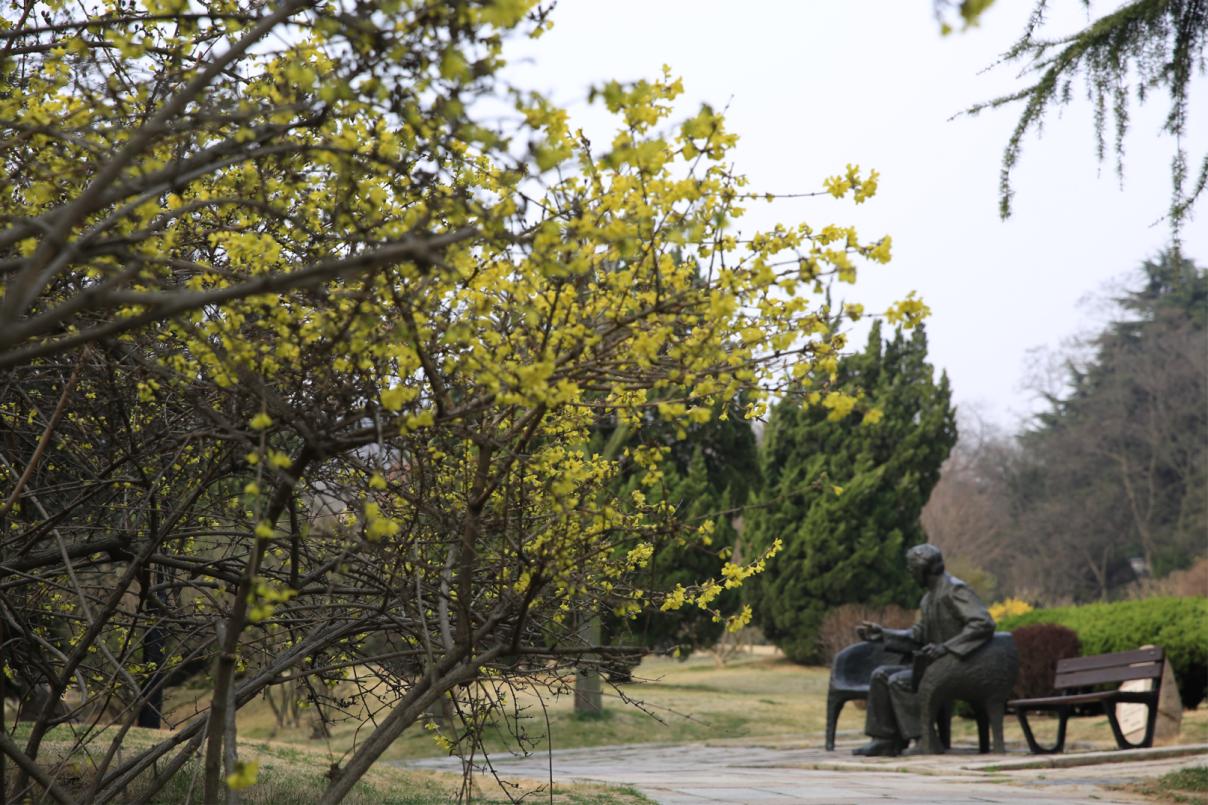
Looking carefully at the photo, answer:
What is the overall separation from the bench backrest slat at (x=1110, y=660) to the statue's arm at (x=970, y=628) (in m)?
1.70

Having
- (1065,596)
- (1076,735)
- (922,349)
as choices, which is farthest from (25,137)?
(1065,596)

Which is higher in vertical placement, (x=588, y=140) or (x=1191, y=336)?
(x=1191, y=336)

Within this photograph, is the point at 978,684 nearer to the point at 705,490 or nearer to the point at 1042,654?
the point at 1042,654

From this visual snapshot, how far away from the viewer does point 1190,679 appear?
1447 cm

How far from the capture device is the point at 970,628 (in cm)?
1175

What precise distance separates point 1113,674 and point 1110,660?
1.52ft

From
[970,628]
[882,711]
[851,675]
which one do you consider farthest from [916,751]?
[851,675]

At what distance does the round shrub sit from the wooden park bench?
2.35 metres

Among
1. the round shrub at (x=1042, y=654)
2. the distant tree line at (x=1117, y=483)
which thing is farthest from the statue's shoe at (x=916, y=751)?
the distant tree line at (x=1117, y=483)

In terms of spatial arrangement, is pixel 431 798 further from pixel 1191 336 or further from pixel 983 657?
pixel 1191 336

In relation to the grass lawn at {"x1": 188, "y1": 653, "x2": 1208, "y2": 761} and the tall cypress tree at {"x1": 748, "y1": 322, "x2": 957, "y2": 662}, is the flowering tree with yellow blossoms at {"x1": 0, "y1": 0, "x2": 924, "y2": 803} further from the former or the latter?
the tall cypress tree at {"x1": 748, "y1": 322, "x2": 957, "y2": 662}

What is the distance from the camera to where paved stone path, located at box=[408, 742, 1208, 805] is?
8203 mm

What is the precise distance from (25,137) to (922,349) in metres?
29.4

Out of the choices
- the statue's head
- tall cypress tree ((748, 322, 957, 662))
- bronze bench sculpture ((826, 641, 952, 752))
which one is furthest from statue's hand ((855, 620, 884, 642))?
tall cypress tree ((748, 322, 957, 662))
